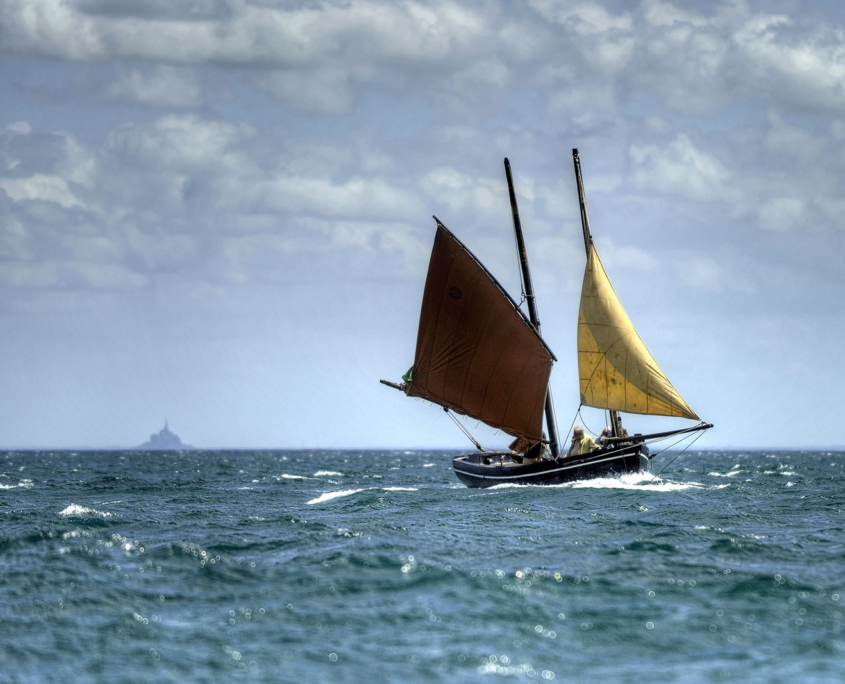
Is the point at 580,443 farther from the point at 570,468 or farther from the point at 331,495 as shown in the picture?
the point at 331,495

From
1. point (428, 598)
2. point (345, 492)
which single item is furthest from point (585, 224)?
point (428, 598)

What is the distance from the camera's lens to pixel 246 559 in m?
21.6

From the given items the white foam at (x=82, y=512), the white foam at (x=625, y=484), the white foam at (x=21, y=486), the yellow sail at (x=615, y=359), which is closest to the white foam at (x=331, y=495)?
the white foam at (x=625, y=484)

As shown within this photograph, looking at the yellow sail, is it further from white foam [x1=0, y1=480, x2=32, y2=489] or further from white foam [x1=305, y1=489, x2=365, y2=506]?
white foam [x1=0, y1=480, x2=32, y2=489]

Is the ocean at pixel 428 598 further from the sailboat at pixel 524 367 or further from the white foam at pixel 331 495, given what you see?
the sailboat at pixel 524 367

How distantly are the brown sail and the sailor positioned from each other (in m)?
1.49

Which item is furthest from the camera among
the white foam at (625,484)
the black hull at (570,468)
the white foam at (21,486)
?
the white foam at (21,486)

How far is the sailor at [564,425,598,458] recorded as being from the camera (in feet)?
146

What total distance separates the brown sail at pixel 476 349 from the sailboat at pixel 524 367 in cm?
4

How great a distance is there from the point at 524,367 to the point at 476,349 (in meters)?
2.11

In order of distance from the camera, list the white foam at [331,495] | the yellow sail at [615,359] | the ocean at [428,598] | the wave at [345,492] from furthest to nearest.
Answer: the yellow sail at [615,359]
the wave at [345,492]
the white foam at [331,495]
the ocean at [428,598]

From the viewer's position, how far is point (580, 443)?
44.7 metres

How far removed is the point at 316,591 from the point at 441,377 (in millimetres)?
26884

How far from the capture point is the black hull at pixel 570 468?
43281mm
